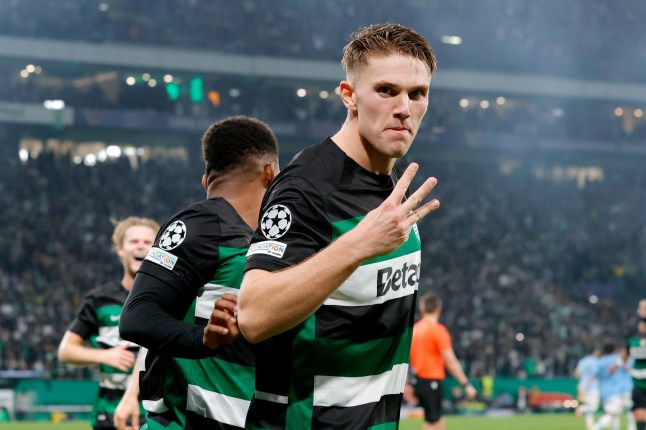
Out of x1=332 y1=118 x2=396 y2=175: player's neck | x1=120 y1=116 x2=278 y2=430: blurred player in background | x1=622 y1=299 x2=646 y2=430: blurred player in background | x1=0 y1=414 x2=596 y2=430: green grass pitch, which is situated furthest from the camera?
x1=0 y1=414 x2=596 y2=430: green grass pitch

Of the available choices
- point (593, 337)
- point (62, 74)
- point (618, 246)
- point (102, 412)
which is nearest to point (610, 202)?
point (618, 246)

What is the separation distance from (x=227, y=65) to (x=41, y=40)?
756cm

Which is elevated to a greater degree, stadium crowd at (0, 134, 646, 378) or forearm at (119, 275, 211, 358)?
stadium crowd at (0, 134, 646, 378)

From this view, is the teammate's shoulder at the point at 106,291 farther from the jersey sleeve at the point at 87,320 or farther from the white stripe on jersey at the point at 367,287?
the white stripe on jersey at the point at 367,287

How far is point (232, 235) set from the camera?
4.04 metres

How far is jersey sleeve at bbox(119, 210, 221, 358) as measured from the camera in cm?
363

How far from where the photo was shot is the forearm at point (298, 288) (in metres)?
2.72

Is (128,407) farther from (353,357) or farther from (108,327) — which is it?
(353,357)

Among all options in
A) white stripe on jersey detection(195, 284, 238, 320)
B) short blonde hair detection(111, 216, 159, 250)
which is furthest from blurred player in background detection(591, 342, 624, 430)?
white stripe on jersey detection(195, 284, 238, 320)

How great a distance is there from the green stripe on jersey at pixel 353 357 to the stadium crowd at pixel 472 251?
72.8 ft

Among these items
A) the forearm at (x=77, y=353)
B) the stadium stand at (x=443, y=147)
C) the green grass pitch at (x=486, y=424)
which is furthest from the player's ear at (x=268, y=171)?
the stadium stand at (x=443, y=147)

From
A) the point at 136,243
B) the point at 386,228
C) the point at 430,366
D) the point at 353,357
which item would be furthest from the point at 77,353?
the point at 430,366

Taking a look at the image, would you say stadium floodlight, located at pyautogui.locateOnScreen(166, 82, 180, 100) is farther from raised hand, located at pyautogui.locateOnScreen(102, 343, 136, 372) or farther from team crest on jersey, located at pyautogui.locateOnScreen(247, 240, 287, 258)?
team crest on jersey, located at pyautogui.locateOnScreen(247, 240, 287, 258)

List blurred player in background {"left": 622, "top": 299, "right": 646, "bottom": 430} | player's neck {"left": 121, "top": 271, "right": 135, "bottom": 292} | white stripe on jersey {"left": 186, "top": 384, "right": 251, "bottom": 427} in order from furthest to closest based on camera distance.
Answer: blurred player in background {"left": 622, "top": 299, "right": 646, "bottom": 430}
player's neck {"left": 121, "top": 271, "right": 135, "bottom": 292}
white stripe on jersey {"left": 186, "top": 384, "right": 251, "bottom": 427}
